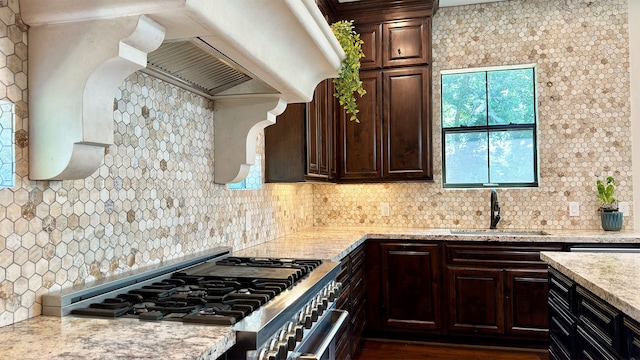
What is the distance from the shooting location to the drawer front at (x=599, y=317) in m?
1.60

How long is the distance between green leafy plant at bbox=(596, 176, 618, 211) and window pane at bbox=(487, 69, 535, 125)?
0.81 m

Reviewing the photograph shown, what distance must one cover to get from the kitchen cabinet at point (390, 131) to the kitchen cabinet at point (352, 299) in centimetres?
83

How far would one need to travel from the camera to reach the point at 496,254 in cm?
357

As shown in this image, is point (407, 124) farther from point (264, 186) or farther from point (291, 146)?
point (264, 186)

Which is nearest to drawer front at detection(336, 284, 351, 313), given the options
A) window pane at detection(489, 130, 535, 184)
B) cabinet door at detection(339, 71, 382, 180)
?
cabinet door at detection(339, 71, 382, 180)

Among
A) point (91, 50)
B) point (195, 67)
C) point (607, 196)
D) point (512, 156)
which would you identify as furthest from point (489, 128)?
point (91, 50)

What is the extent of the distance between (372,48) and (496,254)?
6.79ft

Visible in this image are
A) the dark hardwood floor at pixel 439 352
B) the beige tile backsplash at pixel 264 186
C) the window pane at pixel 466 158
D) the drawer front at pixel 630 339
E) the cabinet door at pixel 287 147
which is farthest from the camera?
the window pane at pixel 466 158

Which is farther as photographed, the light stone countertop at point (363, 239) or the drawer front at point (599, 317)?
the light stone countertop at point (363, 239)

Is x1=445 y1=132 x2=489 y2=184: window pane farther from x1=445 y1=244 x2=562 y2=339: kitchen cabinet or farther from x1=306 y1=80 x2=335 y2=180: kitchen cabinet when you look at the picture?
x1=306 y1=80 x2=335 y2=180: kitchen cabinet

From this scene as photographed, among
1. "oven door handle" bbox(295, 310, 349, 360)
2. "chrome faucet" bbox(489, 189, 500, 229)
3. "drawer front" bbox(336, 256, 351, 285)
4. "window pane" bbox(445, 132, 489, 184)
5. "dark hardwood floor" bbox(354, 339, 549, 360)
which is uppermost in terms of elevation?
"window pane" bbox(445, 132, 489, 184)

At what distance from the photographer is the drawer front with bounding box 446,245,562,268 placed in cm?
349

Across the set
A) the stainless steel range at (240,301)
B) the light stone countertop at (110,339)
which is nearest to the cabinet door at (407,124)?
the stainless steel range at (240,301)

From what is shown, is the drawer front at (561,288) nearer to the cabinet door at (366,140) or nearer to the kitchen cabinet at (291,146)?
the kitchen cabinet at (291,146)
